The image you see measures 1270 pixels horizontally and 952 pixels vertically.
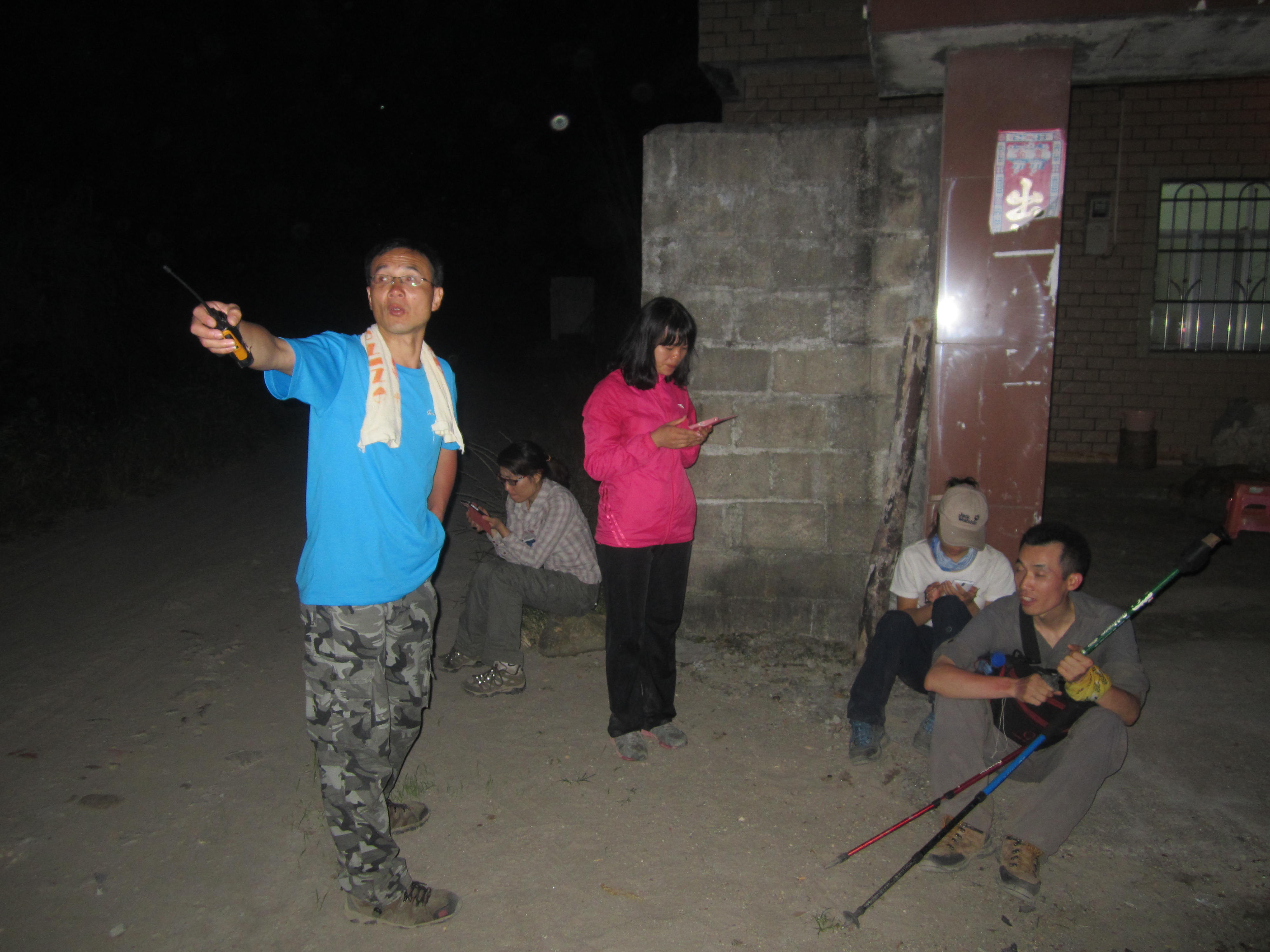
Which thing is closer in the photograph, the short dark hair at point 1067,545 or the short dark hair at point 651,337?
the short dark hair at point 1067,545

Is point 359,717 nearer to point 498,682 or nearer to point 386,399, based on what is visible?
point 386,399

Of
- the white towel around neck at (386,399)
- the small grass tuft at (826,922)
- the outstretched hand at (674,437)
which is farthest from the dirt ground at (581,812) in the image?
the white towel around neck at (386,399)

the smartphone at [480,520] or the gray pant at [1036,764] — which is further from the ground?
the smartphone at [480,520]

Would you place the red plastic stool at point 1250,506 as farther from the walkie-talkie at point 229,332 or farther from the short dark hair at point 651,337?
the walkie-talkie at point 229,332

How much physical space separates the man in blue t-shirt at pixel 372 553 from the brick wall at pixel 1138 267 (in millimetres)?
8710

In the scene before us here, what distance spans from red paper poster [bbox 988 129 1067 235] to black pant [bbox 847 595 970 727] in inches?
72.7

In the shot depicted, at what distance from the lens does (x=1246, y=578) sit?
18.5 feet

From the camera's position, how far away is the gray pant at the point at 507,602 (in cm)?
409

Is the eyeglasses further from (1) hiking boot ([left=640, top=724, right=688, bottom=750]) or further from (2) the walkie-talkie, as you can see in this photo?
(1) hiking boot ([left=640, top=724, right=688, bottom=750])

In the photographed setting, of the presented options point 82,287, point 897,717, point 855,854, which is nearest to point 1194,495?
point 897,717

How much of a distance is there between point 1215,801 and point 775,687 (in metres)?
1.78

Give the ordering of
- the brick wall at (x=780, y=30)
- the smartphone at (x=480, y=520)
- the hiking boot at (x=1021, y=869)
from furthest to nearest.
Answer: the brick wall at (x=780, y=30)
the smartphone at (x=480, y=520)
the hiking boot at (x=1021, y=869)

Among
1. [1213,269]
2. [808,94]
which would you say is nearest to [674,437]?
[808,94]

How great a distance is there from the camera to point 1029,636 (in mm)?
2943
